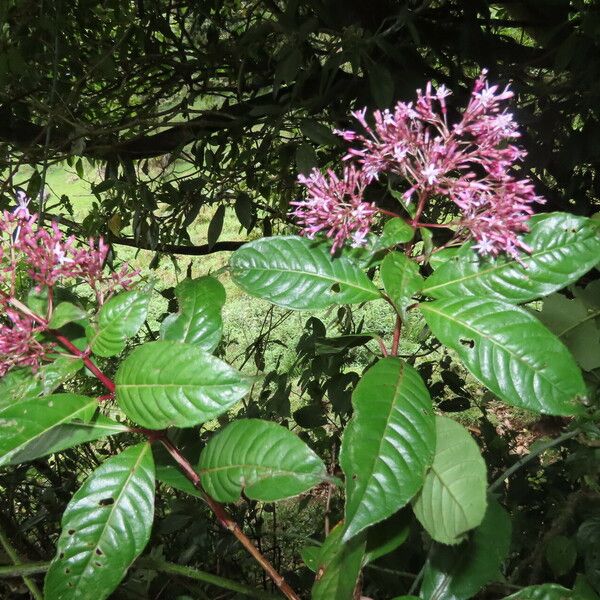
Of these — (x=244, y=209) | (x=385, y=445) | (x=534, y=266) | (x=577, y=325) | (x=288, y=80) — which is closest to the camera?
(x=385, y=445)

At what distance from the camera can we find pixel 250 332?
3637mm

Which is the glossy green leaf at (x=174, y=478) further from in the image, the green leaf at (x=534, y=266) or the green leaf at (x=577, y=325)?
the green leaf at (x=577, y=325)

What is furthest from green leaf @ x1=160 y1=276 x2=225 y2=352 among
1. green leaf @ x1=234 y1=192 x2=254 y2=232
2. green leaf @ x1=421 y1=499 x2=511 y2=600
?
green leaf @ x1=234 y1=192 x2=254 y2=232

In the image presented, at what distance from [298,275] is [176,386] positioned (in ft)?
0.56

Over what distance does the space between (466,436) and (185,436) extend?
1.04 feet

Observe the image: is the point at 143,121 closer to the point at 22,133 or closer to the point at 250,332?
the point at 22,133

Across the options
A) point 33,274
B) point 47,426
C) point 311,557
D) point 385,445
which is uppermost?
point 33,274

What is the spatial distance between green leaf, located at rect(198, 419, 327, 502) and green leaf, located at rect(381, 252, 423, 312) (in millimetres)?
140

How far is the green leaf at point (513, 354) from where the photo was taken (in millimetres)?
417

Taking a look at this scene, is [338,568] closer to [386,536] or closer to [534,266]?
[386,536]

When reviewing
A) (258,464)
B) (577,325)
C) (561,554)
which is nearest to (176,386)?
(258,464)

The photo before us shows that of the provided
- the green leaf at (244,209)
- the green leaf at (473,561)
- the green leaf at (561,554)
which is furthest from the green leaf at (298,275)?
the green leaf at (244,209)

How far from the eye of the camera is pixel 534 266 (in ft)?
1.65

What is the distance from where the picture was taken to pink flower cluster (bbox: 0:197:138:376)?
1.62ft
